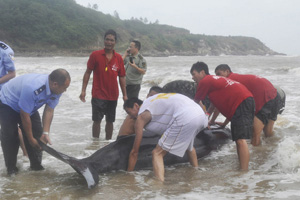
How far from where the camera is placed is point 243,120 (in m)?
4.97

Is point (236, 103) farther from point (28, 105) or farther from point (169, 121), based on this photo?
point (28, 105)

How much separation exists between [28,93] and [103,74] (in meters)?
2.35

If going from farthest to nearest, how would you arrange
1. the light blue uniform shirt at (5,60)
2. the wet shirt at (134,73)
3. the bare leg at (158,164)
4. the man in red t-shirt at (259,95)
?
the wet shirt at (134,73) → the man in red t-shirt at (259,95) → the light blue uniform shirt at (5,60) → the bare leg at (158,164)

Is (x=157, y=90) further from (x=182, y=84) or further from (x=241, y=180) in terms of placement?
(x=241, y=180)

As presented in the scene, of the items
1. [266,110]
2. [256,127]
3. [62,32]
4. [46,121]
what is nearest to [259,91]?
[266,110]

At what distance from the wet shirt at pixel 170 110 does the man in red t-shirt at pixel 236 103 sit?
78cm

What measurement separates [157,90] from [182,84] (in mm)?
451

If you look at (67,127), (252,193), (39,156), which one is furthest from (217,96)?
(67,127)

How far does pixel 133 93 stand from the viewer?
7816 millimetres

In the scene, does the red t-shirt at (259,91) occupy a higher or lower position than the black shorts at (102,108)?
higher

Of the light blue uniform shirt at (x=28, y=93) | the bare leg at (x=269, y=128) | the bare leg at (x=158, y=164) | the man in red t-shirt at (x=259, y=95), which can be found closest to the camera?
the light blue uniform shirt at (x=28, y=93)

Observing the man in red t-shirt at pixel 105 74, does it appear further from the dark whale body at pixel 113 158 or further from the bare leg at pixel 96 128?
the dark whale body at pixel 113 158

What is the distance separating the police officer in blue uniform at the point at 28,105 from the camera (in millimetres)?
3896

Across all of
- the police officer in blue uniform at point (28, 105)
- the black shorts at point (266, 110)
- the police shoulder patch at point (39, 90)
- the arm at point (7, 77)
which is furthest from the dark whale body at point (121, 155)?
the arm at point (7, 77)
